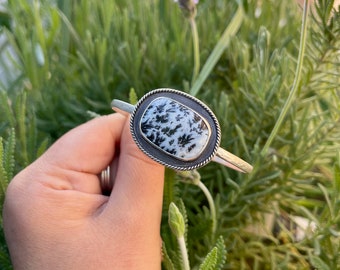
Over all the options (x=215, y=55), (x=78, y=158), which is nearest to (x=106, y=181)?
(x=78, y=158)

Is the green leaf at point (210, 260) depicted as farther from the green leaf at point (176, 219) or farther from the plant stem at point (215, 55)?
the plant stem at point (215, 55)

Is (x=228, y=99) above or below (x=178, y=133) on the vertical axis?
below

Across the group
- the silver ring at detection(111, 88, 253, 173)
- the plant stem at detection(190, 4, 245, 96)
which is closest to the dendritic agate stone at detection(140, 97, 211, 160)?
the silver ring at detection(111, 88, 253, 173)

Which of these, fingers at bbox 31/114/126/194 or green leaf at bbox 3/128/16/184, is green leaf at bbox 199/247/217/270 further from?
green leaf at bbox 3/128/16/184

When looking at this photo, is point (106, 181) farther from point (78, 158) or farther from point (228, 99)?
point (228, 99)

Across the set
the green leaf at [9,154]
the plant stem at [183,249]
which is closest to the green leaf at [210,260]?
the plant stem at [183,249]

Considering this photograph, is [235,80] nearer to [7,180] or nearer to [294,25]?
[294,25]
